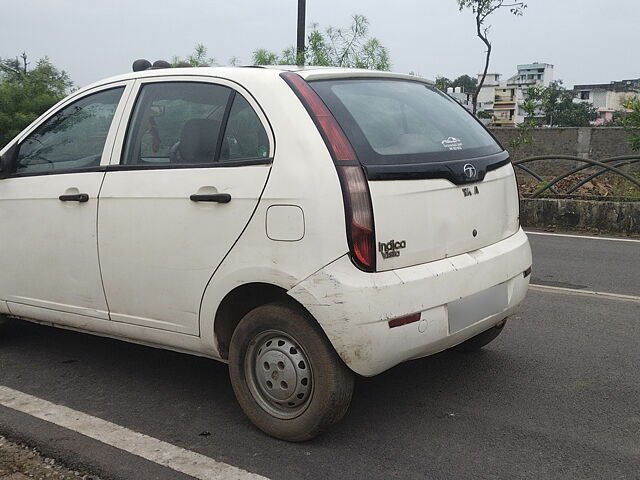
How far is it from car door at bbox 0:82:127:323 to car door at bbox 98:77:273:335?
14 centimetres

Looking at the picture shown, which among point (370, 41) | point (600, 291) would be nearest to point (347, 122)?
point (600, 291)

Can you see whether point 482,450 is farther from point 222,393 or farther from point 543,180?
point 543,180

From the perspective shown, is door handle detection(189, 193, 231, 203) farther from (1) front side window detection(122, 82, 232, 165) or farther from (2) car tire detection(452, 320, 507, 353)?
(2) car tire detection(452, 320, 507, 353)

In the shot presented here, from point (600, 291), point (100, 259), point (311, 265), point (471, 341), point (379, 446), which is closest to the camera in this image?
point (311, 265)

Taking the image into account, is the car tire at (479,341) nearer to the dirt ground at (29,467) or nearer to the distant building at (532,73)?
the dirt ground at (29,467)

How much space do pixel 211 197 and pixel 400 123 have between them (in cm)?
98

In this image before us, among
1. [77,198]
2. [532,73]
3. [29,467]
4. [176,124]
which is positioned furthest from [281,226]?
[532,73]

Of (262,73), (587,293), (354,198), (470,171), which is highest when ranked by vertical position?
(262,73)

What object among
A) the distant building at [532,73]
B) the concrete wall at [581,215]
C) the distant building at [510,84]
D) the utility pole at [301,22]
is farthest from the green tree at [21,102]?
the distant building at [532,73]

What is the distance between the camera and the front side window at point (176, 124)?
359 centimetres

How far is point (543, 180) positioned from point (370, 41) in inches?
248

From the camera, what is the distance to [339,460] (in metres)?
3.20

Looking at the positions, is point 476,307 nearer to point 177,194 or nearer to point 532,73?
point 177,194

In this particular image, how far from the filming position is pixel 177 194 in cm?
355
